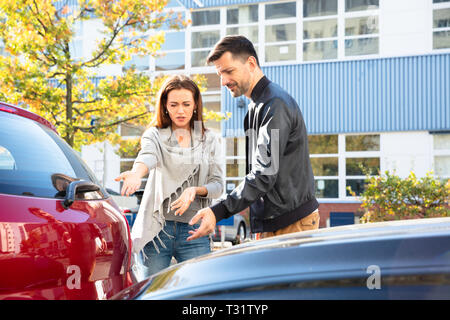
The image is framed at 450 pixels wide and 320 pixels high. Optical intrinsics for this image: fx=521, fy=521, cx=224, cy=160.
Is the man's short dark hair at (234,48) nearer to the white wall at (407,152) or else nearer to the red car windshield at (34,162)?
the red car windshield at (34,162)

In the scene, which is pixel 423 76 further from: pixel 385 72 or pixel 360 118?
pixel 360 118

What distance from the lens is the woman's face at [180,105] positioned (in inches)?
127

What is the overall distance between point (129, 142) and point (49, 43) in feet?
9.49

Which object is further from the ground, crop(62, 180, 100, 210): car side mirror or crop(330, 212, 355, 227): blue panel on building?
crop(62, 180, 100, 210): car side mirror

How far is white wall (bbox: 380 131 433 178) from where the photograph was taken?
17.8 meters

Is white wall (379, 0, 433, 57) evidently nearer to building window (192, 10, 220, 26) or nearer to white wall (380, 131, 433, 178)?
white wall (380, 131, 433, 178)

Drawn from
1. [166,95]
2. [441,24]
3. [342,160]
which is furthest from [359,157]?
[166,95]

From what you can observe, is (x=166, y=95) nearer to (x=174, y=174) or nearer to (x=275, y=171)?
(x=174, y=174)

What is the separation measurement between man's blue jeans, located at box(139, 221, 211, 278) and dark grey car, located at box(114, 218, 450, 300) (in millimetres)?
1744

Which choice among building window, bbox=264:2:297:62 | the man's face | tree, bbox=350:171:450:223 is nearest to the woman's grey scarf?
the man's face

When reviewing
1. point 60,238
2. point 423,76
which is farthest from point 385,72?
point 60,238

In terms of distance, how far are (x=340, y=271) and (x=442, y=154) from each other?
18.2m

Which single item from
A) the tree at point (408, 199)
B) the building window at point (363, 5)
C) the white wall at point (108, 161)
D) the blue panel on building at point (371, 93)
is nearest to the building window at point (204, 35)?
the blue panel on building at point (371, 93)

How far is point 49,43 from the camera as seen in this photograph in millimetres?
9789
